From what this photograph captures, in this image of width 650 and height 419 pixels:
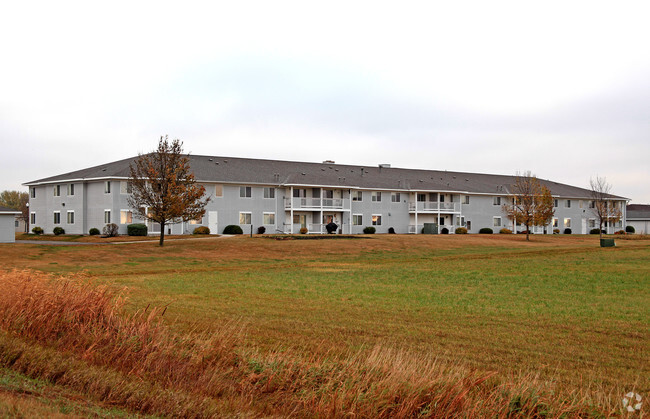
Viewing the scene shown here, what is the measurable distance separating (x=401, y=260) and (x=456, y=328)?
20505 millimetres

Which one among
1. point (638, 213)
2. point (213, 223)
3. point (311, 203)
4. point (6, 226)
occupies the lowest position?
point (6, 226)

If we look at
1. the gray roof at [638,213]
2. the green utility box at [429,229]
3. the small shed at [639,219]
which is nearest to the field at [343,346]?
the green utility box at [429,229]

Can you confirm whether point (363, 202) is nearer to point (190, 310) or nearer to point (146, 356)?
point (190, 310)

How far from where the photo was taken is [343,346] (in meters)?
9.46

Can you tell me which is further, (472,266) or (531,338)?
(472,266)

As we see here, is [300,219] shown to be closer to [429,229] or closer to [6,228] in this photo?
[429,229]

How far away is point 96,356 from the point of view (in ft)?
24.7

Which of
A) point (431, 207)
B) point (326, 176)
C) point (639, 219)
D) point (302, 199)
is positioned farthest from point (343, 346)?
point (639, 219)

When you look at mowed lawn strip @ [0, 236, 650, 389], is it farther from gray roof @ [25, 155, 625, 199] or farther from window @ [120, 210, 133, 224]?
gray roof @ [25, 155, 625, 199]

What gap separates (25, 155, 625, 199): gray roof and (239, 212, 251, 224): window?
122 inches

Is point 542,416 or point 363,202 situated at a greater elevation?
point 363,202

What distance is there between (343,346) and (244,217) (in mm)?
45325

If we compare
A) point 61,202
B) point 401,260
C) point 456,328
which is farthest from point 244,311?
point 61,202

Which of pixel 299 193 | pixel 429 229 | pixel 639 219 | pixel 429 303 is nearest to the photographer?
pixel 429 303
